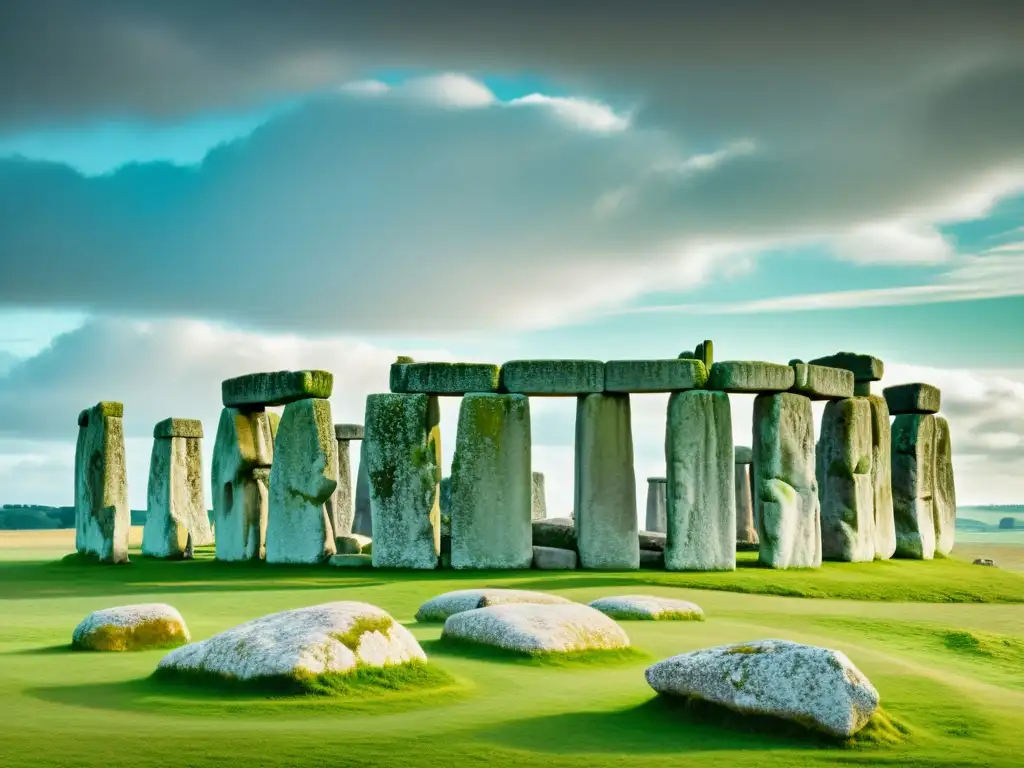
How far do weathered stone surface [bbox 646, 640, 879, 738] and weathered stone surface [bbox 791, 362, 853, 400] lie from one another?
15073 millimetres

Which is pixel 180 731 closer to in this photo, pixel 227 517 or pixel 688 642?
pixel 688 642

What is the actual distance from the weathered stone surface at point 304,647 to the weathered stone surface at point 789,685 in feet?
7.53

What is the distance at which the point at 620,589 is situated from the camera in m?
18.8

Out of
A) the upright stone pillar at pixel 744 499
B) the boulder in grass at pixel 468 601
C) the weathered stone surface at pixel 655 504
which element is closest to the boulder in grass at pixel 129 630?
Answer: the boulder in grass at pixel 468 601

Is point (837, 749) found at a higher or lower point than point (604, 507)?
lower

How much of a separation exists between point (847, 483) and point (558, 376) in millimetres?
6901

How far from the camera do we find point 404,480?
22.4 metres

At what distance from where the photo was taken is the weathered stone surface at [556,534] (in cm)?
2342

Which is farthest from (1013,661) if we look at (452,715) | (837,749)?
(452,715)

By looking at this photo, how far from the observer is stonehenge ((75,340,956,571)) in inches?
864

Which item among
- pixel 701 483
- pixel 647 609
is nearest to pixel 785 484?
pixel 701 483

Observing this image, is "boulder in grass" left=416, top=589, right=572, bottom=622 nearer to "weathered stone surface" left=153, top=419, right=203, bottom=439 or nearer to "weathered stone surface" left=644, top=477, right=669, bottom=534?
"weathered stone surface" left=153, top=419, right=203, bottom=439

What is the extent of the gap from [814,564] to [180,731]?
16.8 metres

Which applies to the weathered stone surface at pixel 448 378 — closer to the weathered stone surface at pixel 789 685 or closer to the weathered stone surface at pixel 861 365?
the weathered stone surface at pixel 861 365
